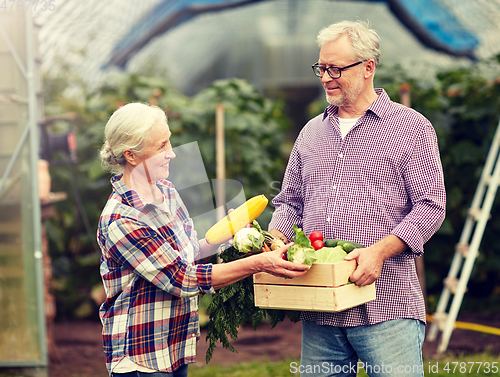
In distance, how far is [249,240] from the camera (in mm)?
2158

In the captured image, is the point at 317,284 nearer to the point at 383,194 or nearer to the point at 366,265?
the point at 366,265

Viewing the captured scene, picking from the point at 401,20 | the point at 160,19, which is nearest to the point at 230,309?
the point at 160,19

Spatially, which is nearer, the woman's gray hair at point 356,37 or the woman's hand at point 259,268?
the woman's hand at point 259,268

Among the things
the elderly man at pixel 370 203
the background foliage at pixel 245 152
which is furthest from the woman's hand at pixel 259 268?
the background foliage at pixel 245 152

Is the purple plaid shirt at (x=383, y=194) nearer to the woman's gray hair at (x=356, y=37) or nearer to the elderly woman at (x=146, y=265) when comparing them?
the woman's gray hair at (x=356, y=37)

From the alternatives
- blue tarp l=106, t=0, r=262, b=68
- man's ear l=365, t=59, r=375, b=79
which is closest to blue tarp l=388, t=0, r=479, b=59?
blue tarp l=106, t=0, r=262, b=68

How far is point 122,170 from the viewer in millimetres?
2148

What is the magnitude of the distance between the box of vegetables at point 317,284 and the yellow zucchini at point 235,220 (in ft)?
0.64

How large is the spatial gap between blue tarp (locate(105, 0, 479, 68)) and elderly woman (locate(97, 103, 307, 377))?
5758 mm

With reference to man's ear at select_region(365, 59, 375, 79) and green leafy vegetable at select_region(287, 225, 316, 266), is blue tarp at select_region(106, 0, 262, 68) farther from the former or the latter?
green leafy vegetable at select_region(287, 225, 316, 266)

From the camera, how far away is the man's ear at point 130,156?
2076mm

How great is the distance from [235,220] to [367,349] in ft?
2.40

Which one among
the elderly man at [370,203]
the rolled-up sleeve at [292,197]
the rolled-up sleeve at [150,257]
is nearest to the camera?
the rolled-up sleeve at [150,257]

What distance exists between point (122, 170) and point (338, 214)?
885mm
